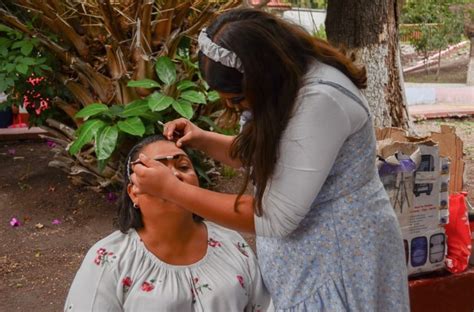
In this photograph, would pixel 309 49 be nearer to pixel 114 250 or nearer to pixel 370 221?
pixel 370 221

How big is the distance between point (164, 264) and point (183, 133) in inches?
16.9

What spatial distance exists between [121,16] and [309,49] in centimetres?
292

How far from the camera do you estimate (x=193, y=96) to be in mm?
4141

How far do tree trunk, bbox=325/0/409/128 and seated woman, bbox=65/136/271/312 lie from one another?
3111mm

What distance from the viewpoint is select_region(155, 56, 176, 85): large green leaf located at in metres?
4.18

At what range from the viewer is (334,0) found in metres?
4.80

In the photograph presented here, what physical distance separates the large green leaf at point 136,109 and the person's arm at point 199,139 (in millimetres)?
2043

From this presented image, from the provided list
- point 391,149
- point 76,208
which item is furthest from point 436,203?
point 76,208

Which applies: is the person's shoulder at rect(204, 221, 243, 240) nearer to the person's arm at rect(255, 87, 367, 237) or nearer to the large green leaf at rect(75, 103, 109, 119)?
the person's arm at rect(255, 87, 367, 237)

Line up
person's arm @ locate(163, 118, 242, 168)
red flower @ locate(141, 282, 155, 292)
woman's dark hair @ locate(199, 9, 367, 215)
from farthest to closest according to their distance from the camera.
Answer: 1. person's arm @ locate(163, 118, 242, 168)
2. red flower @ locate(141, 282, 155, 292)
3. woman's dark hair @ locate(199, 9, 367, 215)

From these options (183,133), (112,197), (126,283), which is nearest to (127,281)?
(126,283)

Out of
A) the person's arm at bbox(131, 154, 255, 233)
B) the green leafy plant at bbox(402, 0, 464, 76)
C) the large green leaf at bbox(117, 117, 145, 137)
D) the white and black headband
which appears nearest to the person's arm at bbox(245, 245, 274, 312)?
the person's arm at bbox(131, 154, 255, 233)

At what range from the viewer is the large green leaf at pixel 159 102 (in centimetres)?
396

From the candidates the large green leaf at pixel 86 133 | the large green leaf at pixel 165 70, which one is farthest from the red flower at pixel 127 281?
the large green leaf at pixel 165 70
